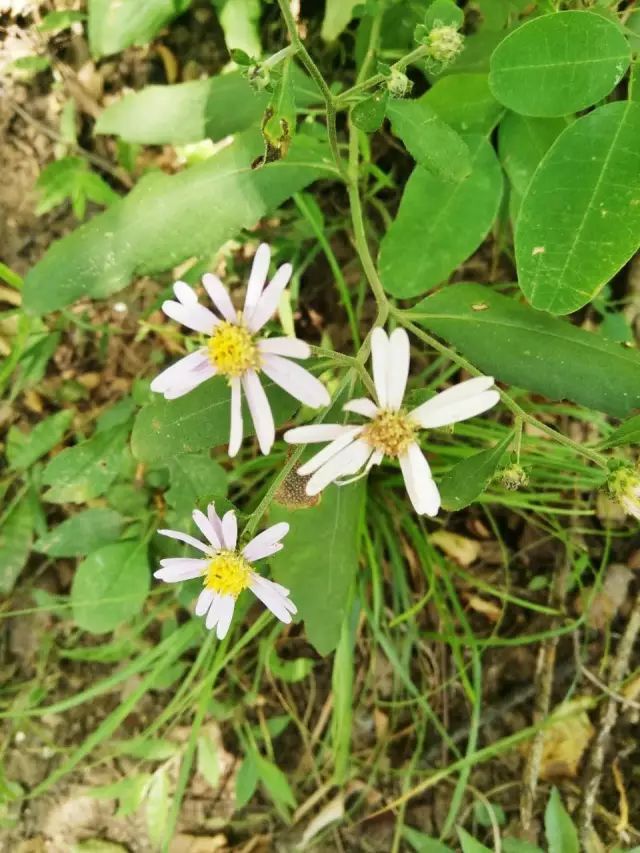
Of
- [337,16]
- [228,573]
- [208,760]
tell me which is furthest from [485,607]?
[337,16]

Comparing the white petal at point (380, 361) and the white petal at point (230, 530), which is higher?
the white petal at point (380, 361)

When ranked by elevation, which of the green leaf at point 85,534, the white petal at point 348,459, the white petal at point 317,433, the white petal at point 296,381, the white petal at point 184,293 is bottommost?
the green leaf at point 85,534

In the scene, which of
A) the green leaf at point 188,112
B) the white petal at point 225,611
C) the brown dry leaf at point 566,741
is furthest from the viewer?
the brown dry leaf at point 566,741

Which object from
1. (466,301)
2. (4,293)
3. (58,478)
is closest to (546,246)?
(466,301)

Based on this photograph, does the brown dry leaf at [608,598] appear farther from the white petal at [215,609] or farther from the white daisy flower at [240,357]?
the white daisy flower at [240,357]

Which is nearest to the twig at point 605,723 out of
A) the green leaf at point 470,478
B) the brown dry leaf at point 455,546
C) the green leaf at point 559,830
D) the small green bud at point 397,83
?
the green leaf at point 559,830

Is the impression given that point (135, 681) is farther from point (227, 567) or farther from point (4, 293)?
point (4, 293)

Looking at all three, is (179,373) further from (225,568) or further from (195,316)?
(225,568)
